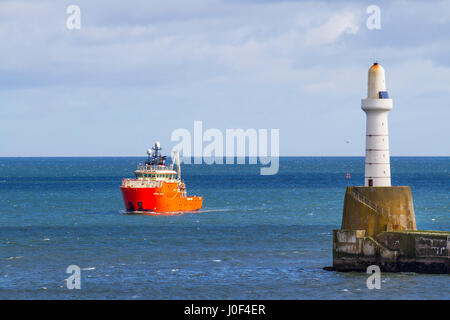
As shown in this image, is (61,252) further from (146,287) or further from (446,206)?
(446,206)

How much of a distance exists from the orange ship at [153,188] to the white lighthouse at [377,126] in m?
45.9

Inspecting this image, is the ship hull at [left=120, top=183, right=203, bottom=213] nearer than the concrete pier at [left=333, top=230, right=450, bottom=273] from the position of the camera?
No

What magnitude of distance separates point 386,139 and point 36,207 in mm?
77682

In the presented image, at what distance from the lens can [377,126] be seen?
52.6m

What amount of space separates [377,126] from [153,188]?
48.4m

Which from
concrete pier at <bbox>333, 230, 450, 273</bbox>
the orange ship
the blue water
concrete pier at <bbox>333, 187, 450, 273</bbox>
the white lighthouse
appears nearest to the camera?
the blue water

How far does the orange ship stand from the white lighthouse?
1807 inches

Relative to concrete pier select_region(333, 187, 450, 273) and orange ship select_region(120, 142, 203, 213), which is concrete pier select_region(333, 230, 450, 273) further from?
orange ship select_region(120, 142, 203, 213)

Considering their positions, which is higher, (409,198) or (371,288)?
(409,198)

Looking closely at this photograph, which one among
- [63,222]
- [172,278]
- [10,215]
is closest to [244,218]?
[63,222]

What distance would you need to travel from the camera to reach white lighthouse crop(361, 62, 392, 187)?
5247 cm

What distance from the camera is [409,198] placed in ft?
174

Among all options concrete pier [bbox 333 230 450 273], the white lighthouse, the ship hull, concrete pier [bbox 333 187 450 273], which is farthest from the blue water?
the white lighthouse
